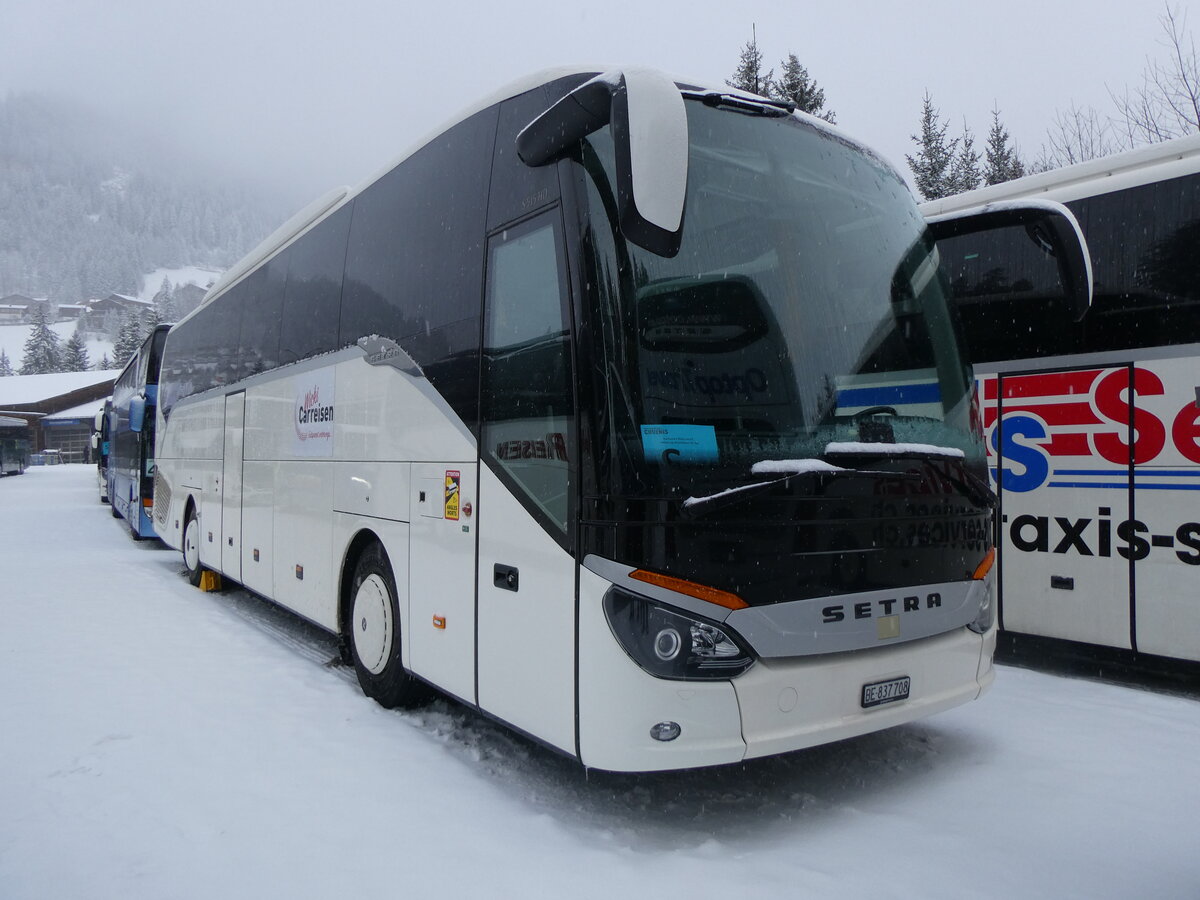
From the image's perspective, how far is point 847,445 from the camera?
3658 mm

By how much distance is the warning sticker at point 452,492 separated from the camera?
4.54 meters

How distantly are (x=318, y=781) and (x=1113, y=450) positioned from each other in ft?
17.4

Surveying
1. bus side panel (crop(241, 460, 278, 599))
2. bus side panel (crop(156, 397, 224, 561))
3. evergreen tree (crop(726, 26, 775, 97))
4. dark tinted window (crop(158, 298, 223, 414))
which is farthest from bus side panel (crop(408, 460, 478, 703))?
evergreen tree (crop(726, 26, 775, 97))

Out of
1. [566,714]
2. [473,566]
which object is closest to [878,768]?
[566,714]

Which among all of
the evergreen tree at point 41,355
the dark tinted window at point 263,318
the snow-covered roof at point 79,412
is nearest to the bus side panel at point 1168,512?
the dark tinted window at point 263,318

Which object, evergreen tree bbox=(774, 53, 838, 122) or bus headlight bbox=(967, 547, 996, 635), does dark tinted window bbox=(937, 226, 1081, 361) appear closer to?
Result: bus headlight bbox=(967, 547, 996, 635)

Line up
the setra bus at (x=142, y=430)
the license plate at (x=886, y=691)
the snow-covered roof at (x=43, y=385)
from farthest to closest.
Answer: the snow-covered roof at (x=43, y=385) → the setra bus at (x=142, y=430) → the license plate at (x=886, y=691)

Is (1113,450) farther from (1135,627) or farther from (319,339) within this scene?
(319,339)

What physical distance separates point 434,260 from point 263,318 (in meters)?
4.15

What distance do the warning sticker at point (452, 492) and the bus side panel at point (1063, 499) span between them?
410 cm

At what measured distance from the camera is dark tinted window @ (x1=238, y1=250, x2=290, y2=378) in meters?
8.02

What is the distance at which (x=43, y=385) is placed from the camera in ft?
271

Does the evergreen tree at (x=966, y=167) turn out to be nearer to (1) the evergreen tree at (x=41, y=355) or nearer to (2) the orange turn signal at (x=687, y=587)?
(2) the orange turn signal at (x=687, y=587)

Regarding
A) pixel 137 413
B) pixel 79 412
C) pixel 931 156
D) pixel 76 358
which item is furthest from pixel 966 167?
pixel 76 358
